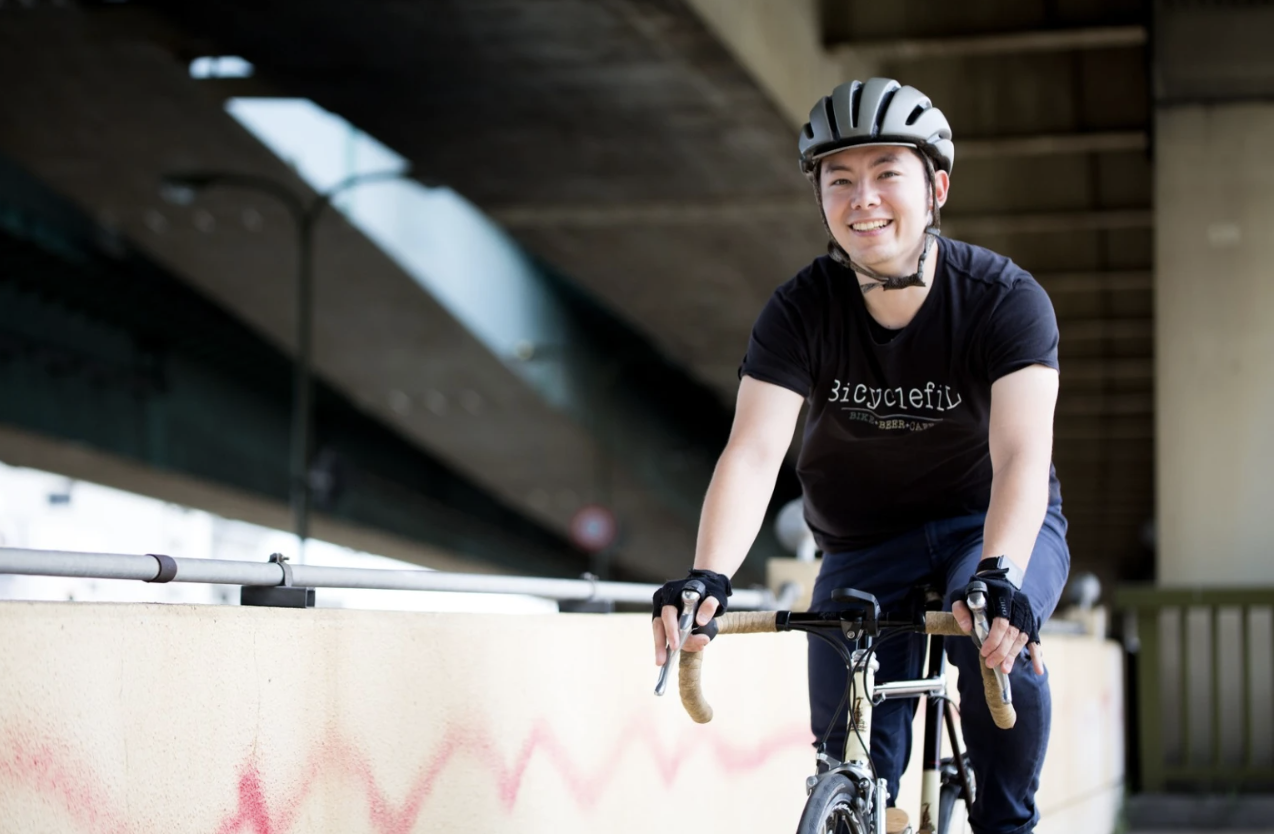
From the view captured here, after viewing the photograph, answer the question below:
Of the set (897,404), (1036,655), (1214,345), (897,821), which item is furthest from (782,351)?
(1214,345)

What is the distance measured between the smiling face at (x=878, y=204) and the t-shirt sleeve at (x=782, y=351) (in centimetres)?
22

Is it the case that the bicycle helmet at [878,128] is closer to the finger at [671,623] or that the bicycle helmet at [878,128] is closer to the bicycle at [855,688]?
the bicycle at [855,688]

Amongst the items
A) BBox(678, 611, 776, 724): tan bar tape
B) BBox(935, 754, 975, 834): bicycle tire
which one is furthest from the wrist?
BBox(935, 754, 975, 834): bicycle tire

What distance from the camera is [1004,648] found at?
3299 millimetres

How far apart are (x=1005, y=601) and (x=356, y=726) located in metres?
1.37

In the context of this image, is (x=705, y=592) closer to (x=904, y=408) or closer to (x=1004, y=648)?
(x=1004, y=648)

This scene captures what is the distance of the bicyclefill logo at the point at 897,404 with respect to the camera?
4.03 m

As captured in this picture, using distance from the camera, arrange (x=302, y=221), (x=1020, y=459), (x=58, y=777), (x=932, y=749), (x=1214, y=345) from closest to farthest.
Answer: (x=58, y=777)
(x=1020, y=459)
(x=932, y=749)
(x=1214, y=345)
(x=302, y=221)

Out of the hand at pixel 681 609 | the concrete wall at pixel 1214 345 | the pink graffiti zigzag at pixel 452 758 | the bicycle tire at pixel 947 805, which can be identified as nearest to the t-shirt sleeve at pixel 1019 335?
the hand at pixel 681 609

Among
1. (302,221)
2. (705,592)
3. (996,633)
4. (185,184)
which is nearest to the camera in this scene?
(996,633)

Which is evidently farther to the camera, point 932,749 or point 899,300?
point 932,749

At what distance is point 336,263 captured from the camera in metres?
28.3

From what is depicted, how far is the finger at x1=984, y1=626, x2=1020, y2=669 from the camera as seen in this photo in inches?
130

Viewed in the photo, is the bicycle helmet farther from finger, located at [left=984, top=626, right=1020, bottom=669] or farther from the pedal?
the pedal
